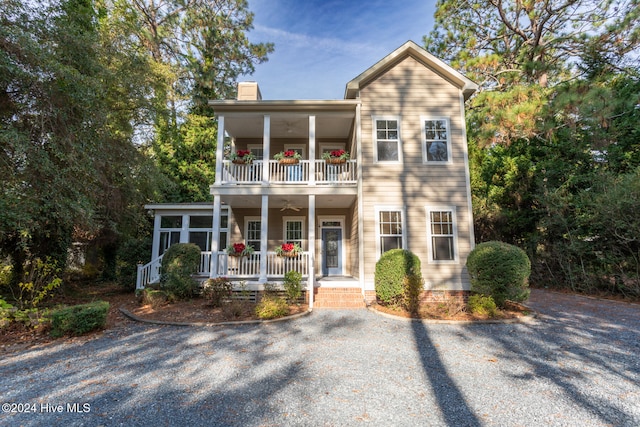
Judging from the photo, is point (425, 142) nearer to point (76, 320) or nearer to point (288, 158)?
point (288, 158)

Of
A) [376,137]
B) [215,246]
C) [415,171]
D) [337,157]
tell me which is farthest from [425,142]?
[215,246]

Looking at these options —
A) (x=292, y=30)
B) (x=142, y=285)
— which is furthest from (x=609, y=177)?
(x=142, y=285)

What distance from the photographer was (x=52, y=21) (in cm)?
723

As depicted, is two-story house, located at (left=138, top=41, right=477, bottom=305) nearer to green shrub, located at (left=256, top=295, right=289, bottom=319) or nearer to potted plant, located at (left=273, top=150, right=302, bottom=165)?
potted plant, located at (left=273, top=150, right=302, bottom=165)

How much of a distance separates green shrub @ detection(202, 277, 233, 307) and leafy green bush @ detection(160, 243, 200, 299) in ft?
2.11

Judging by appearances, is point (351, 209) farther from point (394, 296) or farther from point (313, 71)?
point (313, 71)

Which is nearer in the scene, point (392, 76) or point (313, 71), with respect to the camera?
point (392, 76)

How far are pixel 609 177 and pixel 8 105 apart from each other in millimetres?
17586

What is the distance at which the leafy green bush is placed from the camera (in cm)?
883

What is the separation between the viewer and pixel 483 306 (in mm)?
7258

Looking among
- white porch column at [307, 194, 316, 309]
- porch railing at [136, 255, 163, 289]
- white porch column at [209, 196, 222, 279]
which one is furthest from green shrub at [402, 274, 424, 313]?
porch railing at [136, 255, 163, 289]

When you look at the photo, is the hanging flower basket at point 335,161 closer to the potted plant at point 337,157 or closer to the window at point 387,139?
the potted plant at point 337,157

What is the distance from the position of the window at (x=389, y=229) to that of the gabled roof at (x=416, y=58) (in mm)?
4350

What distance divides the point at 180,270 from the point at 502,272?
29.3 ft
